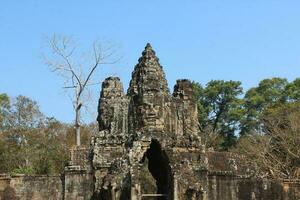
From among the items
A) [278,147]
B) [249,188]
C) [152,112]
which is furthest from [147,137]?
[278,147]

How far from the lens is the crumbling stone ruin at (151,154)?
13.0m

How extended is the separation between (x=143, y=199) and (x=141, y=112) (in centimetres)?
228

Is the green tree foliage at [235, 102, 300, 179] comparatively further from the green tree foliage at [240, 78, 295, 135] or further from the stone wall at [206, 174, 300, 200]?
the stone wall at [206, 174, 300, 200]

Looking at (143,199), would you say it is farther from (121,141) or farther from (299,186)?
(299,186)

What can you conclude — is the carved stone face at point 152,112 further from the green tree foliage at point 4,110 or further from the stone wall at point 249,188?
the green tree foliage at point 4,110

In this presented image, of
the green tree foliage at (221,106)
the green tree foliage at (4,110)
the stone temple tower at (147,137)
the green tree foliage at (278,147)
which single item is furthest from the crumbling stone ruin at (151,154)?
the green tree foliage at (221,106)

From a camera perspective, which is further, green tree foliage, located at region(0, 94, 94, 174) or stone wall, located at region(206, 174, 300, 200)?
green tree foliage, located at region(0, 94, 94, 174)

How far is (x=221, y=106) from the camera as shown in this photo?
4241 centimetres

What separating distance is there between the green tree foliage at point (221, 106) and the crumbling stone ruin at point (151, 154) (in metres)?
25.2

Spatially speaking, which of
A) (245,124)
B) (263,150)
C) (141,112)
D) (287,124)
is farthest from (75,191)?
(245,124)

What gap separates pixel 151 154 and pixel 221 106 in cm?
2843

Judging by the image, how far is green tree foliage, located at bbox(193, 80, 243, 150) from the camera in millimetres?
40969

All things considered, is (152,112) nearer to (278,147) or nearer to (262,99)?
(278,147)

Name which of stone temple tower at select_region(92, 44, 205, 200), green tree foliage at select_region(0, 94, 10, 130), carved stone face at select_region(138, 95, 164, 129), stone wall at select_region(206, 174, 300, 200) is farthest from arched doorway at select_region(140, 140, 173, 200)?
green tree foliage at select_region(0, 94, 10, 130)
